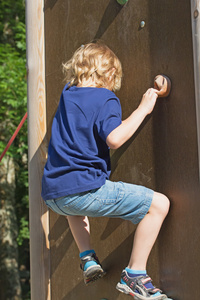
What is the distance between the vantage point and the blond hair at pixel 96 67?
8.07 feet

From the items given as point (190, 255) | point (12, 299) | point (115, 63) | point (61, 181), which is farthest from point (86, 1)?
point (12, 299)

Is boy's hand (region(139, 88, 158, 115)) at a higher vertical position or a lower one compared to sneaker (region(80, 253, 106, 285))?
higher

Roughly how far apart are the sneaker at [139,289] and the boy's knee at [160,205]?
1.14ft

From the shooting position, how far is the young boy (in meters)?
2.25

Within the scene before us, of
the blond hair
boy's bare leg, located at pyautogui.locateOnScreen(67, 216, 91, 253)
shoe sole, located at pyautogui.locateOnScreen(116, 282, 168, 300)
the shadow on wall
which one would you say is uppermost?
the shadow on wall

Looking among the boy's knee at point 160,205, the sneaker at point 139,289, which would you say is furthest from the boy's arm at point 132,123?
the sneaker at point 139,289

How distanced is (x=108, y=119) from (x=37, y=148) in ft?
3.91

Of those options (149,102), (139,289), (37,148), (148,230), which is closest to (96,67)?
(149,102)

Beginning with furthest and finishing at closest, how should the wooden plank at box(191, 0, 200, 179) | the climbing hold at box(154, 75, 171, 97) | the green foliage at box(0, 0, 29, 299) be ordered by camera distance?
1. the green foliage at box(0, 0, 29, 299)
2. the climbing hold at box(154, 75, 171, 97)
3. the wooden plank at box(191, 0, 200, 179)

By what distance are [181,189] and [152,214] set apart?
0.20 metres

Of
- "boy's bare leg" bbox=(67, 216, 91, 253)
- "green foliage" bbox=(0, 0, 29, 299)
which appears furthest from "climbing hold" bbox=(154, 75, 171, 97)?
"green foliage" bbox=(0, 0, 29, 299)

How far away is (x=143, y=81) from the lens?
2.57 metres

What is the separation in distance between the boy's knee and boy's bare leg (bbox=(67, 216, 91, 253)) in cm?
55

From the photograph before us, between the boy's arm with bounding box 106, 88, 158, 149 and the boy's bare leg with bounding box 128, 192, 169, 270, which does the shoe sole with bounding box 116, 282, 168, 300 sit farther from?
the boy's arm with bounding box 106, 88, 158, 149
